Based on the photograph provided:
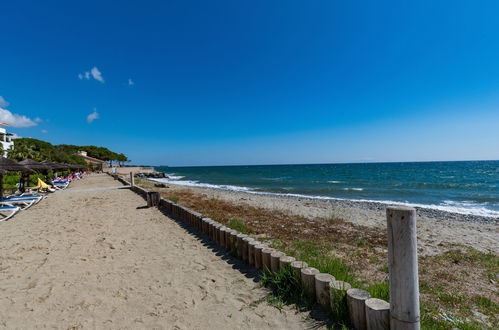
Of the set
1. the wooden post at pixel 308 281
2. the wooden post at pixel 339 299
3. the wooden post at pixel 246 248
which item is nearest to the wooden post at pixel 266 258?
the wooden post at pixel 246 248

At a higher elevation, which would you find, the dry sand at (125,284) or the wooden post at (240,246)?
the wooden post at (240,246)

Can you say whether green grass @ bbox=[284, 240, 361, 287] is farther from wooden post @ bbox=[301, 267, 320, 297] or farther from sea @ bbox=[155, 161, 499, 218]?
sea @ bbox=[155, 161, 499, 218]

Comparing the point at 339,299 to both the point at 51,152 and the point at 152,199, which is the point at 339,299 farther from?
the point at 51,152

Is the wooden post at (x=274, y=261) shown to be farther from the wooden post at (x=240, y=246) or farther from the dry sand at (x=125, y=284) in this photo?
the wooden post at (x=240, y=246)

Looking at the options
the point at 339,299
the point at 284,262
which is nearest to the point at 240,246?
the point at 284,262

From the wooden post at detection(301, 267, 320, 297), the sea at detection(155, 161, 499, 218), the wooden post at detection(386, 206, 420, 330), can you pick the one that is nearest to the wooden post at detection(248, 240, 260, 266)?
the wooden post at detection(301, 267, 320, 297)

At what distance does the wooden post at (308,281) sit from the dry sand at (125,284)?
273mm

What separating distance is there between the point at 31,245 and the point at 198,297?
174 inches

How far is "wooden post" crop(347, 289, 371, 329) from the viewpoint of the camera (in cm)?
221

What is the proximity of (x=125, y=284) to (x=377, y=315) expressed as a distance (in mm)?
3120

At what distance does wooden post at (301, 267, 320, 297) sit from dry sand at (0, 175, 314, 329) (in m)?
0.27

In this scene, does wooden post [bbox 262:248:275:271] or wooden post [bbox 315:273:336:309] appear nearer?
wooden post [bbox 315:273:336:309]

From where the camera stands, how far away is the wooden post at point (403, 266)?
5.94ft

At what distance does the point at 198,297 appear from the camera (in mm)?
3004
